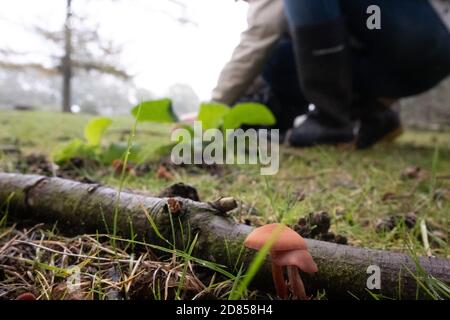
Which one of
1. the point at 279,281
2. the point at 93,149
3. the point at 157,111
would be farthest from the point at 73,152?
the point at 279,281

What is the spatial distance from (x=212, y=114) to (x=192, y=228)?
1112 millimetres

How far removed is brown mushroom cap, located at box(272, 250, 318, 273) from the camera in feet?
1.68

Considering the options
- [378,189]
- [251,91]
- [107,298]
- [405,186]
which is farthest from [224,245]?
[251,91]

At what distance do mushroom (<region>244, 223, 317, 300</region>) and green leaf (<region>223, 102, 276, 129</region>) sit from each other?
1175 millimetres

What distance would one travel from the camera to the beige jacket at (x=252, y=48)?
7.68 ft

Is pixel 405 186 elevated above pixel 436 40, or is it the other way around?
pixel 436 40

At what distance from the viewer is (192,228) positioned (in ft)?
2.11

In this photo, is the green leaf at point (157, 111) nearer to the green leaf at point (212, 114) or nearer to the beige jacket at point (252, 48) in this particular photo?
the green leaf at point (212, 114)

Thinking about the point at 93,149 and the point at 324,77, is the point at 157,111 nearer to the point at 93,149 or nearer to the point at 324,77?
the point at 93,149

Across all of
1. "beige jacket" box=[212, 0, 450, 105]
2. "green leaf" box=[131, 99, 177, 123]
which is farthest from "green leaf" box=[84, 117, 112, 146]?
"beige jacket" box=[212, 0, 450, 105]

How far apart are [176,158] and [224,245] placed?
3.87ft

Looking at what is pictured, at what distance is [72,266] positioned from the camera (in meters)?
0.66

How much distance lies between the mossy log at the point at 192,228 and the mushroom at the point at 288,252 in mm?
45
